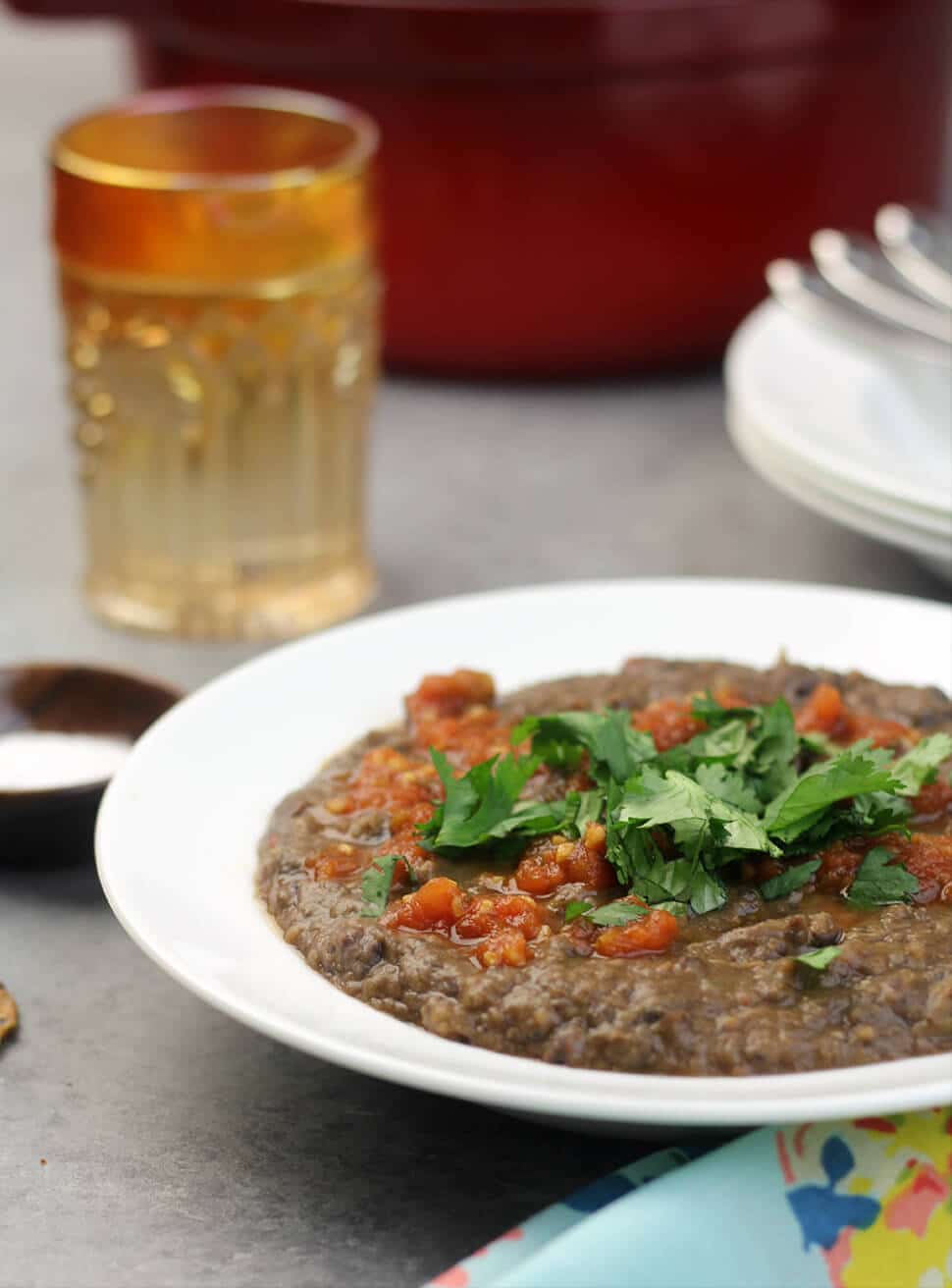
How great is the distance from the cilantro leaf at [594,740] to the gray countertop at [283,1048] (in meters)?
0.37

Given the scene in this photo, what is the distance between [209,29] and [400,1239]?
2.56 metres

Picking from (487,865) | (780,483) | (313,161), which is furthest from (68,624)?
(487,865)

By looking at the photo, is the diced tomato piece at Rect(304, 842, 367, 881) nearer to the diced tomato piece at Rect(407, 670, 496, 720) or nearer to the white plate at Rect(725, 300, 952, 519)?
the diced tomato piece at Rect(407, 670, 496, 720)

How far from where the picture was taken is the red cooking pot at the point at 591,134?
3518mm

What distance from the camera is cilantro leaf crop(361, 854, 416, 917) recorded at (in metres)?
1.82

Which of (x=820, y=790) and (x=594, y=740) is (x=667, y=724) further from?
(x=820, y=790)

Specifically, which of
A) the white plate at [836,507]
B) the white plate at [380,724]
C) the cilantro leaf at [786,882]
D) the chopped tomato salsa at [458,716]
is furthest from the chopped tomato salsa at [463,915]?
the white plate at [836,507]

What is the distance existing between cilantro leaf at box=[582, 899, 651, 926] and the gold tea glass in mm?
1331

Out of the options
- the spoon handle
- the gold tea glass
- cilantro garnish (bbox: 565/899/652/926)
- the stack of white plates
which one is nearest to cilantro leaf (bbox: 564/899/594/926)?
cilantro garnish (bbox: 565/899/652/926)

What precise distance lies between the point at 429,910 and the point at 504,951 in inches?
4.1

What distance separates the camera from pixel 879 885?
1829mm

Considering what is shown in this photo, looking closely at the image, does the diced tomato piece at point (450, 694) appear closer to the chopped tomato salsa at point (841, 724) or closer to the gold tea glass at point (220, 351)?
the chopped tomato salsa at point (841, 724)

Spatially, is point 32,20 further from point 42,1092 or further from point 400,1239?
point 400,1239

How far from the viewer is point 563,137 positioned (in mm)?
A: 3602
